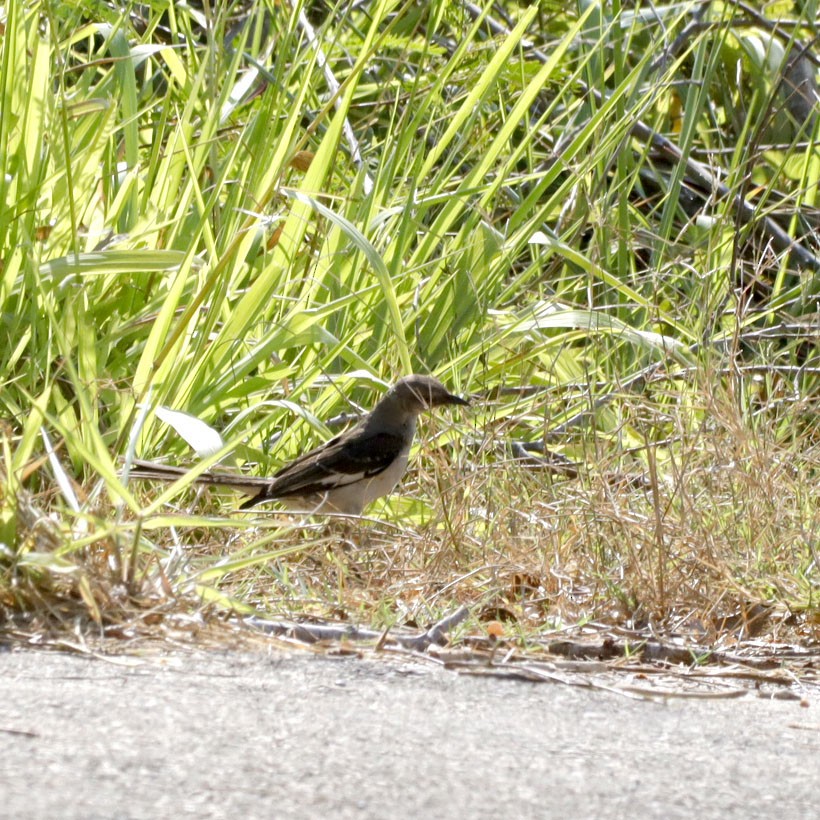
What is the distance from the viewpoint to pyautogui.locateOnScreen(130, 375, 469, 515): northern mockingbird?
4.73m

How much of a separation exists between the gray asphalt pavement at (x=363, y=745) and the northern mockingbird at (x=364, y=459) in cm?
208

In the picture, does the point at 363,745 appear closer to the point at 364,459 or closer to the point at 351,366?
the point at 364,459

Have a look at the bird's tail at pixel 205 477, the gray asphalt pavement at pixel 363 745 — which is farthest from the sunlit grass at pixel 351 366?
the gray asphalt pavement at pixel 363 745

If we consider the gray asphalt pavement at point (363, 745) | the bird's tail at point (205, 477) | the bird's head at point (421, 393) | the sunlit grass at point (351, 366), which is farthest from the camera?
the bird's head at point (421, 393)

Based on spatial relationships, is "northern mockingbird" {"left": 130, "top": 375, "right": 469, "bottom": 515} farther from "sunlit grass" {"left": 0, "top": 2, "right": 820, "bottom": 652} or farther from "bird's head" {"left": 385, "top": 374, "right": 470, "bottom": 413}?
"sunlit grass" {"left": 0, "top": 2, "right": 820, "bottom": 652}

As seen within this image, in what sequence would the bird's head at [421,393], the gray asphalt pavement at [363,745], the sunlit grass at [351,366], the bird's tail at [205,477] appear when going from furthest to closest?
the bird's head at [421,393] → the bird's tail at [205,477] → the sunlit grass at [351,366] → the gray asphalt pavement at [363,745]

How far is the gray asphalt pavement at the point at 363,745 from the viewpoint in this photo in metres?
1.76

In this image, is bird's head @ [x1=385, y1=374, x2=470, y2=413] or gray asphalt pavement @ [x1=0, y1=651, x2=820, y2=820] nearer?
gray asphalt pavement @ [x1=0, y1=651, x2=820, y2=820]

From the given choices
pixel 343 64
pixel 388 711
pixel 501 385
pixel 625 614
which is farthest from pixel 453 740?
pixel 343 64

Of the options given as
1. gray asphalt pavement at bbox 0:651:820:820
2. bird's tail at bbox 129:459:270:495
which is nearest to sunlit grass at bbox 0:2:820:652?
bird's tail at bbox 129:459:270:495

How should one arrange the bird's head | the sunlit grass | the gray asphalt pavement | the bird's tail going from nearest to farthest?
the gray asphalt pavement
the sunlit grass
the bird's tail
the bird's head

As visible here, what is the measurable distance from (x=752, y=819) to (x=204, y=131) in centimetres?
328

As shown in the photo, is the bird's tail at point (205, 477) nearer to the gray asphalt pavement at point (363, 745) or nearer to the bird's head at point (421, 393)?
the bird's head at point (421, 393)

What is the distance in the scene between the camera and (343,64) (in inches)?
275
